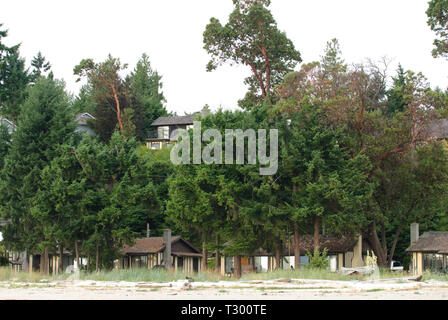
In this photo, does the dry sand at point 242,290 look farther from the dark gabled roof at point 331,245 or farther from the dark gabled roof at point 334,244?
the dark gabled roof at point 334,244

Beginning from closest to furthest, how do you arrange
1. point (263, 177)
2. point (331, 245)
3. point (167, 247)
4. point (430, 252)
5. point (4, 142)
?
point (263, 177) < point (430, 252) < point (4, 142) < point (167, 247) < point (331, 245)

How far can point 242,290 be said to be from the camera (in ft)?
89.2

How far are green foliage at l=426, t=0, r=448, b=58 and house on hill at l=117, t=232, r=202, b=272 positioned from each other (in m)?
24.9

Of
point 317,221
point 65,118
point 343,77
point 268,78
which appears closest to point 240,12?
point 268,78

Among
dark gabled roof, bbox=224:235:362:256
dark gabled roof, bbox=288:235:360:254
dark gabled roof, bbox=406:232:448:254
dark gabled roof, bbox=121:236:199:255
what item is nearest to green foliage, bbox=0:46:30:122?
dark gabled roof, bbox=121:236:199:255

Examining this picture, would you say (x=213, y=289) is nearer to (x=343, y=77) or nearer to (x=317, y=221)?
(x=317, y=221)

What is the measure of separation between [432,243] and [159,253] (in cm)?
2134

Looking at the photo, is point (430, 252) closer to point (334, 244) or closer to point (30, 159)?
point (334, 244)


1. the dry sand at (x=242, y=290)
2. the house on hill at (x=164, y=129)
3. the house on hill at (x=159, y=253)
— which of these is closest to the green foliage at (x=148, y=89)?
the house on hill at (x=164, y=129)

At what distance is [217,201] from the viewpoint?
43719 mm

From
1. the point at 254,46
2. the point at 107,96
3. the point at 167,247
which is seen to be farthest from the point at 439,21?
the point at 107,96

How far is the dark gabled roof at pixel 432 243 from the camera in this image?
47.8 meters

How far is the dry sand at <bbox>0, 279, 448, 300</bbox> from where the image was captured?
79.0ft

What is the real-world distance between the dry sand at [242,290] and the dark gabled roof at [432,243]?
819 inches
